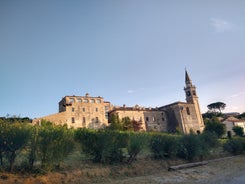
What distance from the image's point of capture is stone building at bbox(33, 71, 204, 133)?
4297 centimetres

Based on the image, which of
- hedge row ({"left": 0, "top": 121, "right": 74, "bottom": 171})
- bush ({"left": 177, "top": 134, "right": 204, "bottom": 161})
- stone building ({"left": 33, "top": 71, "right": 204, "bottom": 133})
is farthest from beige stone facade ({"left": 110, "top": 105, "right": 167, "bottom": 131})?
hedge row ({"left": 0, "top": 121, "right": 74, "bottom": 171})

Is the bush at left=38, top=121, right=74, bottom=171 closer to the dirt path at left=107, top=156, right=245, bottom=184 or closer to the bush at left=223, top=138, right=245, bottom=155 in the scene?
the dirt path at left=107, top=156, right=245, bottom=184

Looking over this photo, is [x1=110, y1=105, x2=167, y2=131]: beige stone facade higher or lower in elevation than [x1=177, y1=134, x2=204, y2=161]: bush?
higher

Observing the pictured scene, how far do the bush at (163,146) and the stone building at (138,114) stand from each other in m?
27.9

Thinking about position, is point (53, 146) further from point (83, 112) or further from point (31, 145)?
point (83, 112)

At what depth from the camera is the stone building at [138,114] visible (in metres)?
43.0

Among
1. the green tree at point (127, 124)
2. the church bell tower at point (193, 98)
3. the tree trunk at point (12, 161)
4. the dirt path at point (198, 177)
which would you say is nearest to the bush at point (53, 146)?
the tree trunk at point (12, 161)

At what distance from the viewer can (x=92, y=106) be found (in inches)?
1823

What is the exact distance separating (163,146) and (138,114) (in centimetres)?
3519

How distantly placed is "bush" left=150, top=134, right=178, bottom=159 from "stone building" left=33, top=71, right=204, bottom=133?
27.9 meters

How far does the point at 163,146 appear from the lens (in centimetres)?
1499

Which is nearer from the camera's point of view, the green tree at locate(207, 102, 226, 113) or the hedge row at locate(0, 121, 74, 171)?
the hedge row at locate(0, 121, 74, 171)

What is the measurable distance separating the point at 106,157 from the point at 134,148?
6.46ft

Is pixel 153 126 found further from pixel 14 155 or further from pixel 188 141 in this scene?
pixel 14 155
